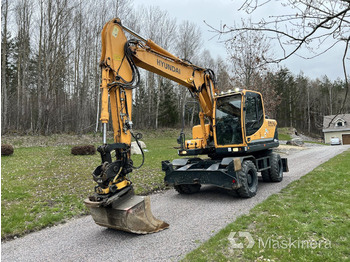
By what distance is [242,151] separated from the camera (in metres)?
6.83

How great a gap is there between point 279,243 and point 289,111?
5217 cm

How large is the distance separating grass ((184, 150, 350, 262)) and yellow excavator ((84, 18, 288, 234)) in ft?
3.67

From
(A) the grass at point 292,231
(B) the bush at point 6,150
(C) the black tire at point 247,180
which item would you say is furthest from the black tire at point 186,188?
(B) the bush at point 6,150

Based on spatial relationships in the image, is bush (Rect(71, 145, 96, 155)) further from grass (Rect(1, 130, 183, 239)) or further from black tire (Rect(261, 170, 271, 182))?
black tire (Rect(261, 170, 271, 182))

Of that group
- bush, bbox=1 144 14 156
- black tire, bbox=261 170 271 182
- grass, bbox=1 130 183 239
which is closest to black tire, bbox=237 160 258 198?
black tire, bbox=261 170 271 182

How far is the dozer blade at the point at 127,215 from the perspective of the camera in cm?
423

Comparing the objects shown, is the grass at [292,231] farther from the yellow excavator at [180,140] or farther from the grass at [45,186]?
the grass at [45,186]

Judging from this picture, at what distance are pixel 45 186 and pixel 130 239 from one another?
488 centimetres

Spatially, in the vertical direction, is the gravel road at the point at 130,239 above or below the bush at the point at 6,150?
below

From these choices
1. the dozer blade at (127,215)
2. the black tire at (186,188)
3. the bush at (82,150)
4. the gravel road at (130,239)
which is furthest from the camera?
the bush at (82,150)

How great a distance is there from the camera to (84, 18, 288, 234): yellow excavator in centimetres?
435

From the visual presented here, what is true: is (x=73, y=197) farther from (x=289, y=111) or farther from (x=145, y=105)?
(x=289, y=111)

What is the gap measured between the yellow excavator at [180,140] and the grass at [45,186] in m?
1.74

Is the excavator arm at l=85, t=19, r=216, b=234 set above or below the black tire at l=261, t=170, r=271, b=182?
above
